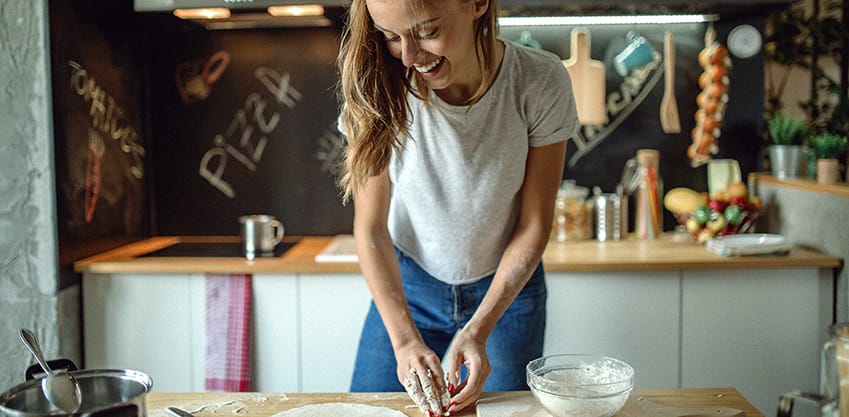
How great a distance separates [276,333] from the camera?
2232mm

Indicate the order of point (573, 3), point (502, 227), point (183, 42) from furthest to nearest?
1. point (183, 42)
2. point (573, 3)
3. point (502, 227)

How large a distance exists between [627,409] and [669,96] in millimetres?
1653

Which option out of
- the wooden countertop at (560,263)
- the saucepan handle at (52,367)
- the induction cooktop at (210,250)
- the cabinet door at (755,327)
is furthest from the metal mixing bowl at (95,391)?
the cabinet door at (755,327)

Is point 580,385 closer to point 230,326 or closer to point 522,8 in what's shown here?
point 230,326

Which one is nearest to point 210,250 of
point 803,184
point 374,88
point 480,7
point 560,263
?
point 560,263

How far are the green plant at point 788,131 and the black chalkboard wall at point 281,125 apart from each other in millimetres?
134

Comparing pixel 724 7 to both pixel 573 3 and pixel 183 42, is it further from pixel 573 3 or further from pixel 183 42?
pixel 183 42

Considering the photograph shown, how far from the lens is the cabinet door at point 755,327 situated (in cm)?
221

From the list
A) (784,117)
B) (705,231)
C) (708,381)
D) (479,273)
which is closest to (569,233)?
(705,231)

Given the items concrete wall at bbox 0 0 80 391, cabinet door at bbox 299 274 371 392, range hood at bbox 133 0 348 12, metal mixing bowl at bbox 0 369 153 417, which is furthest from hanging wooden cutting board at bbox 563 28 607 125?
→ metal mixing bowl at bbox 0 369 153 417

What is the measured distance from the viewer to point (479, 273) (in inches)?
62.4

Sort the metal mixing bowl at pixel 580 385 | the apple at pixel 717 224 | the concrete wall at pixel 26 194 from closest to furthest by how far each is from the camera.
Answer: the metal mixing bowl at pixel 580 385 < the concrete wall at pixel 26 194 < the apple at pixel 717 224

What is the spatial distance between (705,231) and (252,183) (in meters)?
1.41

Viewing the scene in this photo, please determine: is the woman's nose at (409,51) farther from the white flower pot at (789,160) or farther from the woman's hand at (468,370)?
the white flower pot at (789,160)
